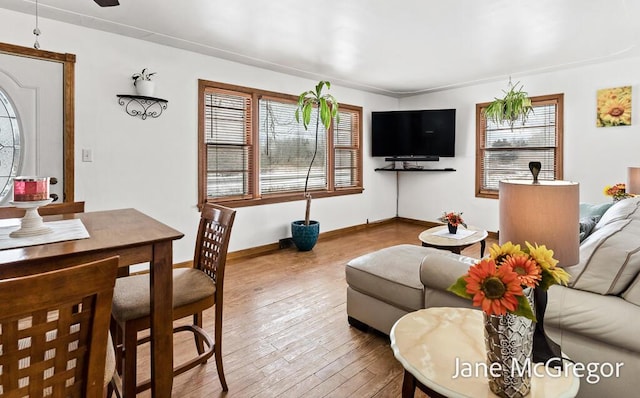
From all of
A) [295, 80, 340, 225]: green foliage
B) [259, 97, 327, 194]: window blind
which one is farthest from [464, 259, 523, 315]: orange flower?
[259, 97, 327, 194]: window blind

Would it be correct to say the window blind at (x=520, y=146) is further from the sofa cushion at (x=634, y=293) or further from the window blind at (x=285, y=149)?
the sofa cushion at (x=634, y=293)

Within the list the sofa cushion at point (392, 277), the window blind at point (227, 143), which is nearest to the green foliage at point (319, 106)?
the window blind at point (227, 143)

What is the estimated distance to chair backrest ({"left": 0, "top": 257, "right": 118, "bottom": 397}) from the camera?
2.62ft

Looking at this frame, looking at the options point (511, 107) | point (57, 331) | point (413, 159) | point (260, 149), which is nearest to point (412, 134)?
point (413, 159)

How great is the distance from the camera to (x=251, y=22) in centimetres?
312

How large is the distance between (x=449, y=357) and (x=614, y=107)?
16.1 ft

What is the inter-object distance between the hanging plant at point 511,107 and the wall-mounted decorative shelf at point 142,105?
14.4 ft

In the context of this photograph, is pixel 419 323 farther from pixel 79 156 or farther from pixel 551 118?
pixel 551 118

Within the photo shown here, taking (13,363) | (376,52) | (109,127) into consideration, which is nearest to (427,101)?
(376,52)

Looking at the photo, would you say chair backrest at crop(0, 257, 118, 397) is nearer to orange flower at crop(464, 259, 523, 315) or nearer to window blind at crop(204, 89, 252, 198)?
orange flower at crop(464, 259, 523, 315)

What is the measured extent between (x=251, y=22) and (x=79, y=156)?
199 cm

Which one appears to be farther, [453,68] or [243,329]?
[453,68]

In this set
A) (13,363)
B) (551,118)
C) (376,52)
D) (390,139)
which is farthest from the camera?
(390,139)

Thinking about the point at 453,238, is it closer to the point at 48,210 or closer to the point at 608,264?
the point at 608,264
